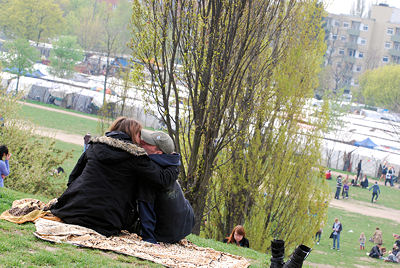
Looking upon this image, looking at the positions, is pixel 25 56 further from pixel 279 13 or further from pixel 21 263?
pixel 21 263

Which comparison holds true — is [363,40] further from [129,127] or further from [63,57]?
[129,127]

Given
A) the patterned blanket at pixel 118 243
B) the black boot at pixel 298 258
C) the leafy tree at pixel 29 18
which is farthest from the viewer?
the leafy tree at pixel 29 18

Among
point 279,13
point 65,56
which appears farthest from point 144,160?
point 65,56

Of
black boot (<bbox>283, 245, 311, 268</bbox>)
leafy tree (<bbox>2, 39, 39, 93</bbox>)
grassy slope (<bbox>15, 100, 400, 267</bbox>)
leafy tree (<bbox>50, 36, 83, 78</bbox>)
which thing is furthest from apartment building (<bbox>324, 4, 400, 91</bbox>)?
black boot (<bbox>283, 245, 311, 268</bbox>)

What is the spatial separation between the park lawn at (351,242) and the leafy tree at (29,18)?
166 feet

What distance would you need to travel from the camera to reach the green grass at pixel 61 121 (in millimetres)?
33719

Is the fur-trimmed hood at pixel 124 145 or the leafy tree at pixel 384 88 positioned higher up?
the leafy tree at pixel 384 88

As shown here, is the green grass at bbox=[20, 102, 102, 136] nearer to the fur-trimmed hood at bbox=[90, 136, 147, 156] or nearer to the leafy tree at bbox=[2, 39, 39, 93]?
the leafy tree at bbox=[2, 39, 39, 93]

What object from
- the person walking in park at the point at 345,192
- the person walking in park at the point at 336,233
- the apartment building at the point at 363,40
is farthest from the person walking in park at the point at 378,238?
the apartment building at the point at 363,40

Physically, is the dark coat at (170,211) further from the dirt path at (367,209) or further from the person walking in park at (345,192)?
the person walking in park at (345,192)

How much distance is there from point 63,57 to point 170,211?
5381 cm

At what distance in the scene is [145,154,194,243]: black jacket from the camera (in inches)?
227

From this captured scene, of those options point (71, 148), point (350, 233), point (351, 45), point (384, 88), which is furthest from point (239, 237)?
point (351, 45)

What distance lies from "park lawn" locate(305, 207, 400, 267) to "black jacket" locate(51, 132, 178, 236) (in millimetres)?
9211
